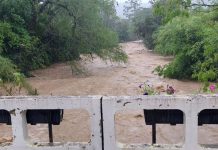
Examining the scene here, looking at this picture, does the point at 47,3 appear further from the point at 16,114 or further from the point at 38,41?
the point at 16,114

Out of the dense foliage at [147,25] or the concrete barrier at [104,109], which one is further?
the dense foliage at [147,25]

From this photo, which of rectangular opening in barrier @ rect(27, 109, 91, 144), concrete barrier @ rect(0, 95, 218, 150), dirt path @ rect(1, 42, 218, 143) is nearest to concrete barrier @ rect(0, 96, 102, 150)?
concrete barrier @ rect(0, 95, 218, 150)

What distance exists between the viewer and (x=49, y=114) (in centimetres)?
388

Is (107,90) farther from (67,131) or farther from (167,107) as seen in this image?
(167,107)

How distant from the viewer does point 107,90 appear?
581 inches

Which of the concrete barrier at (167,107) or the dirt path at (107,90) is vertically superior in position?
the concrete barrier at (167,107)

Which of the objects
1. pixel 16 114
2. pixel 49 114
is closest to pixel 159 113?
pixel 49 114

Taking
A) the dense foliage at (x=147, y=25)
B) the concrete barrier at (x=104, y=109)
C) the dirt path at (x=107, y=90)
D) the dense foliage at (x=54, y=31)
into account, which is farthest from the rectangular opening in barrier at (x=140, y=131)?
the dense foliage at (x=147, y=25)

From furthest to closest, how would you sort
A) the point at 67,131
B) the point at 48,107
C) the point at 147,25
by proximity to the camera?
the point at 147,25, the point at 67,131, the point at 48,107

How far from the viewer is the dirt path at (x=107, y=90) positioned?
7.95 meters

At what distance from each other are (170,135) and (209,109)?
14.0 ft

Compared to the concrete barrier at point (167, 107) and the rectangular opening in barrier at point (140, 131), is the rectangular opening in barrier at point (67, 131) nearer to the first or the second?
the rectangular opening in barrier at point (140, 131)

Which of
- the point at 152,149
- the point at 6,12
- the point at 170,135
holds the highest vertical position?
the point at 6,12

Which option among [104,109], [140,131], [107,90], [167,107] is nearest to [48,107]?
[104,109]
